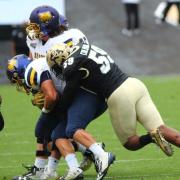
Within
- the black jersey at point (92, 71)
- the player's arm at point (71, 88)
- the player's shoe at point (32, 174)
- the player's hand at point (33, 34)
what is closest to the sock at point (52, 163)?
the player's shoe at point (32, 174)

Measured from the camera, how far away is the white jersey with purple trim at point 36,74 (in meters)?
7.41

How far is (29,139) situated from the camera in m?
10.6

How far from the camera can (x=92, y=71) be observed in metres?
7.20

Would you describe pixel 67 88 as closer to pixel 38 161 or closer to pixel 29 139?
pixel 38 161

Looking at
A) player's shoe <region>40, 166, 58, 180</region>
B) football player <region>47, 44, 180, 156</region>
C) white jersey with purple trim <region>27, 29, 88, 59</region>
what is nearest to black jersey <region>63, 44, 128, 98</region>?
football player <region>47, 44, 180, 156</region>

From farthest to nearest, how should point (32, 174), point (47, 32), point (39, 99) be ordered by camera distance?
point (47, 32), point (32, 174), point (39, 99)

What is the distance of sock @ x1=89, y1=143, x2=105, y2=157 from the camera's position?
23.3 feet

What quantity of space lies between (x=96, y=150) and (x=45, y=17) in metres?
1.69

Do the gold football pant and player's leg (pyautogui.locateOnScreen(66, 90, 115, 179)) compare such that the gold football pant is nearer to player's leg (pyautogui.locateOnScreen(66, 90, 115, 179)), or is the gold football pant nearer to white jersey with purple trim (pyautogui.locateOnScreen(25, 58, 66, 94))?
player's leg (pyautogui.locateOnScreen(66, 90, 115, 179))

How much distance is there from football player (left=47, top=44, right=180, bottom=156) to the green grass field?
457 millimetres

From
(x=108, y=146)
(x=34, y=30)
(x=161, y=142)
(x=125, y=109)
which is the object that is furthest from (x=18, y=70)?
(x=108, y=146)

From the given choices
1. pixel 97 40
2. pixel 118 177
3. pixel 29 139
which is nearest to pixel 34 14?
pixel 118 177

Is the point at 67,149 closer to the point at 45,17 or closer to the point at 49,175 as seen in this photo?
the point at 49,175

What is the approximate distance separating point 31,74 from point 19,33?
11.4m
